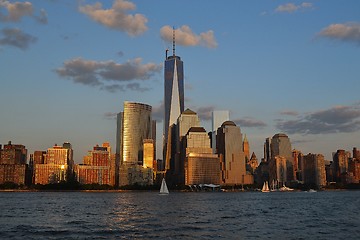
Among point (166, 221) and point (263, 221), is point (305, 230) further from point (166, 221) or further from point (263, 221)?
point (166, 221)

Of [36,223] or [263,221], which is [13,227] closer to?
[36,223]

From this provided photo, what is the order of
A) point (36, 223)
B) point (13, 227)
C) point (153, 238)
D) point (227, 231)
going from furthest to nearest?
1. point (36, 223)
2. point (13, 227)
3. point (227, 231)
4. point (153, 238)

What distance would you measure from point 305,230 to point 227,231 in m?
12.6

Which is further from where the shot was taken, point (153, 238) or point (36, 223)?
point (36, 223)

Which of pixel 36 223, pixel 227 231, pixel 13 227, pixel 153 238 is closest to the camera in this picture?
pixel 153 238

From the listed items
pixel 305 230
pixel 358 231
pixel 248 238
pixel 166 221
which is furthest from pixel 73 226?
pixel 358 231

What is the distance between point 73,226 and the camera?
233 feet

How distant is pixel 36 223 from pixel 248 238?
39.4 metres

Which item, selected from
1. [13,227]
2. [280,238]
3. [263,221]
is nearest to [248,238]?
[280,238]

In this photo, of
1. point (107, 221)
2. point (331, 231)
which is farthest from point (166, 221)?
point (331, 231)

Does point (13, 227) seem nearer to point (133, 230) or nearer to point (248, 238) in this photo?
point (133, 230)

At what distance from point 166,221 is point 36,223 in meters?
23.1

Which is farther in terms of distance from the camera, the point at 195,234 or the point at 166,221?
the point at 166,221

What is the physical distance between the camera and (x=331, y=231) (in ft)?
217
